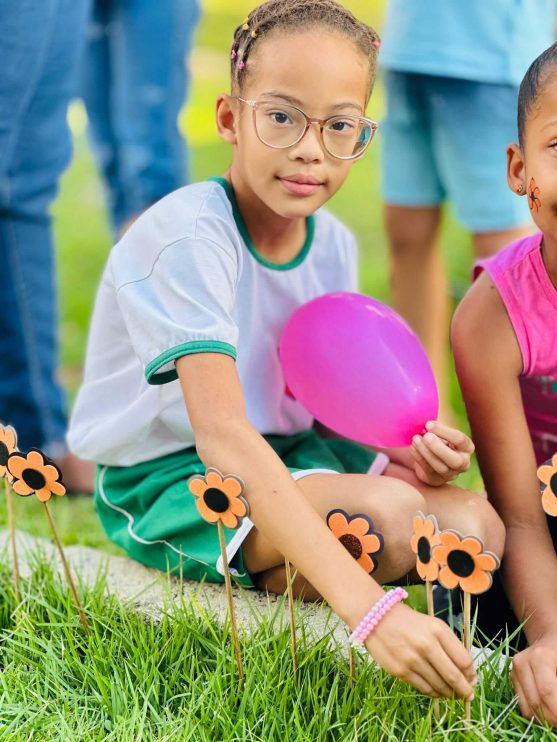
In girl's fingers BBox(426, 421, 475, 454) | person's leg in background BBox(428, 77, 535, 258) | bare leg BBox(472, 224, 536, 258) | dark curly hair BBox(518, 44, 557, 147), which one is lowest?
girl's fingers BBox(426, 421, 475, 454)

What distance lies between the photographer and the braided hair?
150 centimetres

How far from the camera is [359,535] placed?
4.42 feet

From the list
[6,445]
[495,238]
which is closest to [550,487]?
[6,445]

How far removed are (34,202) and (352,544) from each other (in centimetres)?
116

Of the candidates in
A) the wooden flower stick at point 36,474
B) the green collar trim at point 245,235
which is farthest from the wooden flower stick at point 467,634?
the green collar trim at point 245,235

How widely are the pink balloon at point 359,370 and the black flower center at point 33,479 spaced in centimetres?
43

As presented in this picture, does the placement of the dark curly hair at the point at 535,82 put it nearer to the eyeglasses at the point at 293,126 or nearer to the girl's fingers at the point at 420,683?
the eyeglasses at the point at 293,126

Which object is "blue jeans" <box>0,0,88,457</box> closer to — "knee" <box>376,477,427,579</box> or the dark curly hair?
the dark curly hair

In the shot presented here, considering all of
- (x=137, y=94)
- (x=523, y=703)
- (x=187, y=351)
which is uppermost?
(x=137, y=94)

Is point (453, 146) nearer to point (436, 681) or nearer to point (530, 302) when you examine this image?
point (530, 302)

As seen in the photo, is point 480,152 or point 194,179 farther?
point 194,179

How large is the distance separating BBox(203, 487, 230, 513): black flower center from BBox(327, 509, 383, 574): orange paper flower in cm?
14

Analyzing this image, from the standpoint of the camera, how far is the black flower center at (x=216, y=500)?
1284mm

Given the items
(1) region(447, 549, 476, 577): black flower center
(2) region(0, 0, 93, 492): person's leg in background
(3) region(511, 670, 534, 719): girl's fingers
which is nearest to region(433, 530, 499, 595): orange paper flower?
(1) region(447, 549, 476, 577): black flower center
